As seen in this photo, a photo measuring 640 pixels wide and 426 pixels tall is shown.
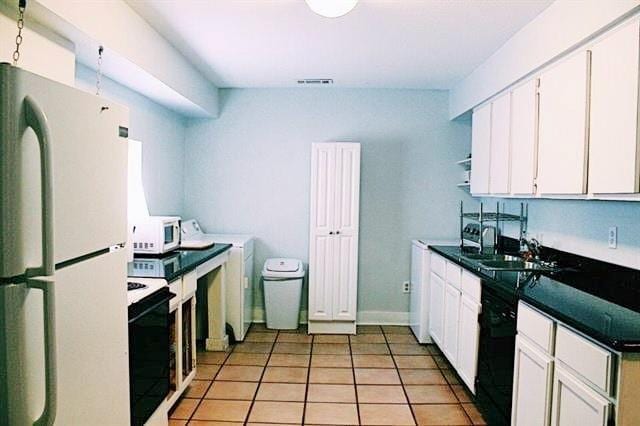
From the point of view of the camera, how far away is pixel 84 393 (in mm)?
1290

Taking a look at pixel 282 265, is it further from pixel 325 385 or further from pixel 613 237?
pixel 613 237

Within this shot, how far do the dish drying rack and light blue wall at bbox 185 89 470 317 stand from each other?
446 mm

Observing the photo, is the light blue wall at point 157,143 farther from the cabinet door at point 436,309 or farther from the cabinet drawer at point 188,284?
the cabinet door at point 436,309

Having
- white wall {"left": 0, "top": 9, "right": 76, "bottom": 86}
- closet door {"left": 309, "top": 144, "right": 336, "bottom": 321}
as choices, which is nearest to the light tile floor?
closet door {"left": 309, "top": 144, "right": 336, "bottom": 321}

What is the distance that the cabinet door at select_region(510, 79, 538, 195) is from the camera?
260cm

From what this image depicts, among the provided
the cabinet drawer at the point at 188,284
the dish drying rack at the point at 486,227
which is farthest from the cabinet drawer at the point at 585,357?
the cabinet drawer at the point at 188,284

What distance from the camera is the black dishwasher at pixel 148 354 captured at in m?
1.87

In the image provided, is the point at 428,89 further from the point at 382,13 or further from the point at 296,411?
the point at 296,411

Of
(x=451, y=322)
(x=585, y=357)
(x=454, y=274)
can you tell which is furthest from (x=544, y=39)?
(x=451, y=322)

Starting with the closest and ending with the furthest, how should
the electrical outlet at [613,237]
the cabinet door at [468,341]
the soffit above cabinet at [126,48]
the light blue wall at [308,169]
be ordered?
the soffit above cabinet at [126,48] → the electrical outlet at [613,237] → the cabinet door at [468,341] → the light blue wall at [308,169]

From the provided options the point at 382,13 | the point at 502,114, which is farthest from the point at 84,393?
the point at 502,114

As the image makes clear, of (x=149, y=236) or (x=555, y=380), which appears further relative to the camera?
(x=149, y=236)

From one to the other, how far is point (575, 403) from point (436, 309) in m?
2.01

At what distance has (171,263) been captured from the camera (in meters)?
2.82
